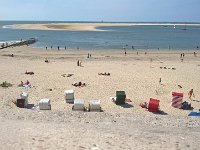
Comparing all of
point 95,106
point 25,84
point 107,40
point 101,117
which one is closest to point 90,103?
point 95,106

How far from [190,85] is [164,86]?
7.37ft

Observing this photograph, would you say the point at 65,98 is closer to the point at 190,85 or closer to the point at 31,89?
the point at 31,89

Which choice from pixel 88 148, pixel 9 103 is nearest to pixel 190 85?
pixel 9 103

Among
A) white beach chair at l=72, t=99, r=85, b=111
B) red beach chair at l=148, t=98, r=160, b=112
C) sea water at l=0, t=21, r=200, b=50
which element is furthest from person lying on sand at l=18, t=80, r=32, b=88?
sea water at l=0, t=21, r=200, b=50

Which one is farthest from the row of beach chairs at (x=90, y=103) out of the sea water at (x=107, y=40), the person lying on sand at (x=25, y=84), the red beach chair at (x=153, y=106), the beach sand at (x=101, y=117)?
the sea water at (x=107, y=40)

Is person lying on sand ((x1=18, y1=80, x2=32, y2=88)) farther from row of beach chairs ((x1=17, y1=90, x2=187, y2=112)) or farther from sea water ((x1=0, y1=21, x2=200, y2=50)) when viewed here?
sea water ((x1=0, y1=21, x2=200, y2=50))

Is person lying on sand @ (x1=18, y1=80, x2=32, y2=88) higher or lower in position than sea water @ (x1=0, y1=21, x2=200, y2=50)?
lower

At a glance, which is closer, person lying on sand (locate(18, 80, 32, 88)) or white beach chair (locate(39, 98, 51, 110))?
white beach chair (locate(39, 98, 51, 110))

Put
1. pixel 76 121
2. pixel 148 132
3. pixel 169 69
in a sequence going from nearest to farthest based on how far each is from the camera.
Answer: pixel 148 132 → pixel 76 121 → pixel 169 69

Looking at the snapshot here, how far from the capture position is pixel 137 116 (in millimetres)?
17562

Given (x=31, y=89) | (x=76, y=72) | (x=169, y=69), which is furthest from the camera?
(x=169, y=69)

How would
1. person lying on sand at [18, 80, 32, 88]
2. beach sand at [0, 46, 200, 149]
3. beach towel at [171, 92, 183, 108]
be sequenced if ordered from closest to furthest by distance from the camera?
beach sand at [0, 46, 200, 149] < beach towel at [171, 92, 183, 108] < person lying on sand at [18, 80, 32, 88]

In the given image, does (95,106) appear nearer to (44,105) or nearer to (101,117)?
(101,117)

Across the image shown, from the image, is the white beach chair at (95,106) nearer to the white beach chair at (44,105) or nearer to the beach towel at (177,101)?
the white beach chair at (44,105)
